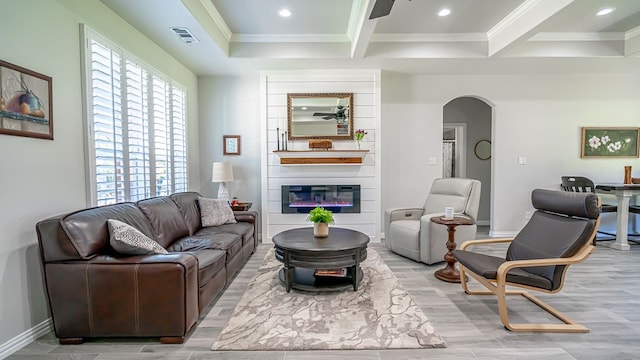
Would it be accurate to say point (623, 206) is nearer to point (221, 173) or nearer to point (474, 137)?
point (474, 137)

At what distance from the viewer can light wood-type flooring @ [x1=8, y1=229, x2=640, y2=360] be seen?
196cm

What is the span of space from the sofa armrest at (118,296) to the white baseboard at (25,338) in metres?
0.23

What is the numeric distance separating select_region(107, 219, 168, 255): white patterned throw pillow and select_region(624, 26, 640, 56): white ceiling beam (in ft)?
20.3

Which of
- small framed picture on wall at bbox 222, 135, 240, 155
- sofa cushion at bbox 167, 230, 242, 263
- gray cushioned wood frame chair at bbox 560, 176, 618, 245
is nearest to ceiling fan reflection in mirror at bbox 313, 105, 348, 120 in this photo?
small framed picture on wall at bbox 222, 135, 240, 155

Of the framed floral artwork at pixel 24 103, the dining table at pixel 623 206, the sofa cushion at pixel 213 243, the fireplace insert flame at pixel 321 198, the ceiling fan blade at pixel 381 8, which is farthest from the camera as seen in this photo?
the fireplace insert flame at pixel 321 198

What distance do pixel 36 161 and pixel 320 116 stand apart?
3.42 metres

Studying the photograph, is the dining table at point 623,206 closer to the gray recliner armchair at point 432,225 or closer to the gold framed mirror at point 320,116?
the gray recliner armchair at point 432,225

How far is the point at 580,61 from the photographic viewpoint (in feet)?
14.2

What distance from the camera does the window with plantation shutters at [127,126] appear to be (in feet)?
8.75

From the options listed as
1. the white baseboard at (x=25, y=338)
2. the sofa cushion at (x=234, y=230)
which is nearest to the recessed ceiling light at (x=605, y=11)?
the sofa cushion at (x=234, y=230)

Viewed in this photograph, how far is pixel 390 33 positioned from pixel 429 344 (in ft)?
12.1

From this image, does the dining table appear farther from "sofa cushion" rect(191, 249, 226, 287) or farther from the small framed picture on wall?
the small framed picture on wall

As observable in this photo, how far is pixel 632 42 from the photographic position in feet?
13.3

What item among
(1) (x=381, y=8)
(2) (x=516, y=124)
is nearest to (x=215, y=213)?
(1) (x=381, y=8)
